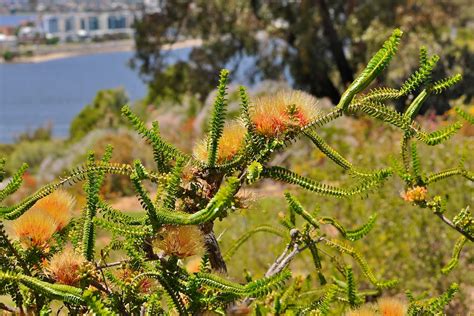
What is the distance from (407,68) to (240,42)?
3.12 m

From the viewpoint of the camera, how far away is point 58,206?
925 mm

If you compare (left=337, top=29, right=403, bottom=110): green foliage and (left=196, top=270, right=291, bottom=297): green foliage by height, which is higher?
(left=337, top=29, right=403, bottom=110): green foliage

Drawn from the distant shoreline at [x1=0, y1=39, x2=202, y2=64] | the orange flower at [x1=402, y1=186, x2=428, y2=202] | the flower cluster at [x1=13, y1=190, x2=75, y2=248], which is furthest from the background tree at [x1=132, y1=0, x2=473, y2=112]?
the distant shoreline at [x1=0, y1=39, x2=202, y2=64]

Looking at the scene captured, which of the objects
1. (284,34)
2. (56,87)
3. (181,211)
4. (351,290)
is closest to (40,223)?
(181,211)

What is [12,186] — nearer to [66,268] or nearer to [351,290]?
[66,268]

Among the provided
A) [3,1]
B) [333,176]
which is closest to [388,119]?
[333,176]

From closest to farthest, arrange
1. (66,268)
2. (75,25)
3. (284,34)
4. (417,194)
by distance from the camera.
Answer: (66,268), (417,194), (284,34), (75,25)

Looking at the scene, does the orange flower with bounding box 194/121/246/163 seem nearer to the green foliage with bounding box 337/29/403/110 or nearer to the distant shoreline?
the green foliage with bounding box 337/29/403/110

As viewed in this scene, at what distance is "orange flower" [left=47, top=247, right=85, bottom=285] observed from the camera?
2.57 ft

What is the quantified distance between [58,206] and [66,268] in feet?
0.51

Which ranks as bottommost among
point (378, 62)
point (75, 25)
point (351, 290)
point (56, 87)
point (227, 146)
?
point (75, 25)

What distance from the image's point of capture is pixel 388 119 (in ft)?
2.61

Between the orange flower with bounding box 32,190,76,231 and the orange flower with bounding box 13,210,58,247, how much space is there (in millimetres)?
46

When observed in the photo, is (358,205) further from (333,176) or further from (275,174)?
(275,174)
